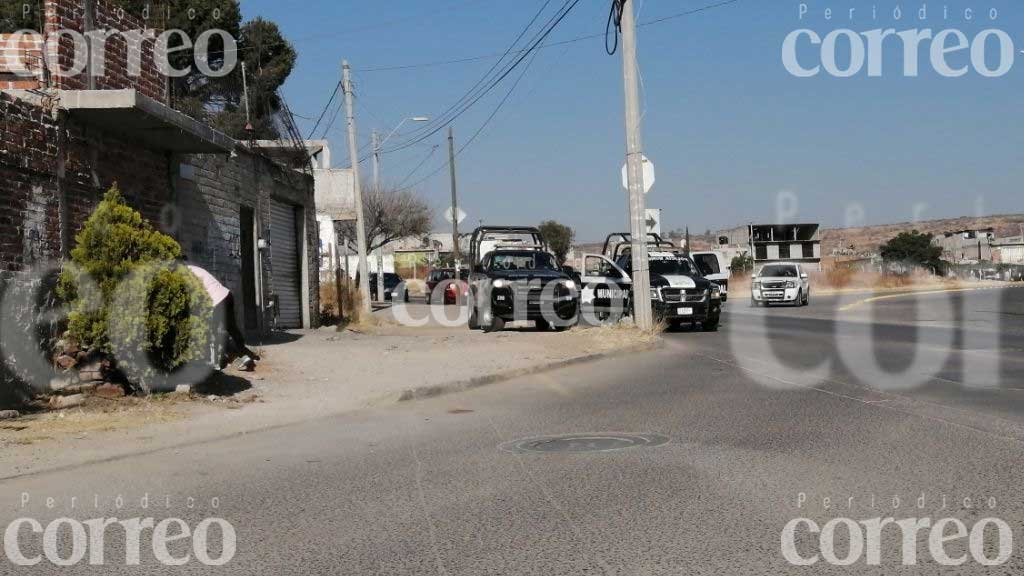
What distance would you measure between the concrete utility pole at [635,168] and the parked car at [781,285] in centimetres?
1904

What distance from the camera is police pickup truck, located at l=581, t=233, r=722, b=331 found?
2292 cm

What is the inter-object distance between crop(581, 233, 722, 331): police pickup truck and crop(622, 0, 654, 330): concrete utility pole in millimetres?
1146

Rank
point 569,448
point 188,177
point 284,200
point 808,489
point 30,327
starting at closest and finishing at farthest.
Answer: point 808,489, point 569,448, point 30,327, point 188,177, point 284,200

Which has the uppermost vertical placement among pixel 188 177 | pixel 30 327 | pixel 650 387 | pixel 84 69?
pixel 84 69

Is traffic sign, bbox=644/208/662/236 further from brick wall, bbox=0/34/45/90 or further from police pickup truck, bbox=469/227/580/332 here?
brick wall, bbox=0/34/45/90

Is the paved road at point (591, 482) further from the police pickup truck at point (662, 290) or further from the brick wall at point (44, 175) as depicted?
the police pickup truck at point (662, 290)

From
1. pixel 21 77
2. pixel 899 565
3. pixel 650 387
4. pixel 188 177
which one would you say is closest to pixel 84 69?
pixel 21 77

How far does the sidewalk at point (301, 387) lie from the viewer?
30.0 ft

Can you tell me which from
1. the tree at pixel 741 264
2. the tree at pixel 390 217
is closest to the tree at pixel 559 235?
the tree at pixel 741 264

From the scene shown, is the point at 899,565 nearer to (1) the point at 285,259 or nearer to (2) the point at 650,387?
(2) the point at 650,387

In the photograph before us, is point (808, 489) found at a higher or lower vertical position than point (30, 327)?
lower

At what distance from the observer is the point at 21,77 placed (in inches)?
479

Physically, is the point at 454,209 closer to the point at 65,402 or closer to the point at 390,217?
the point at 390,217

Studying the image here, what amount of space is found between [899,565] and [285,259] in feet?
65.5
